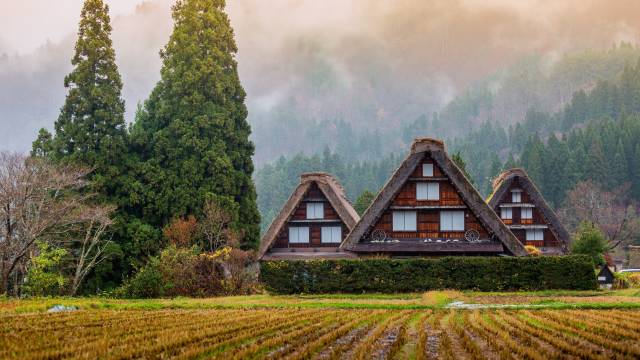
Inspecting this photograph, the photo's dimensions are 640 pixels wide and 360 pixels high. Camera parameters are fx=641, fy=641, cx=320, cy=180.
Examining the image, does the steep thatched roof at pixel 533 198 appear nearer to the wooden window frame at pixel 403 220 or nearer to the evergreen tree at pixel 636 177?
the wooden window frame at pixel 403 220

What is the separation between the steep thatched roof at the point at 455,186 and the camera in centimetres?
3312

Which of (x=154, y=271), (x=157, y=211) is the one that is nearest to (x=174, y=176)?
(x=157, y=211)

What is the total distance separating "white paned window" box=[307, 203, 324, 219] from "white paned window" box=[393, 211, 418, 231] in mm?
8650

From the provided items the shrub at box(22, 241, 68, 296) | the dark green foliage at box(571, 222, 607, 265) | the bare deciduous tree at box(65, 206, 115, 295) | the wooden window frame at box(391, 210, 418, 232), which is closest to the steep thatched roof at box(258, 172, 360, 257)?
the wooden window frame at box(391, 210, 418, 232)

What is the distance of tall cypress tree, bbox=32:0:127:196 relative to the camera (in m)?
40.4

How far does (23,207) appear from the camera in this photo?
29.2 metres

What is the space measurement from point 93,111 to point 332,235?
17600 millimetres

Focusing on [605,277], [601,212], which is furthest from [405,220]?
[601,212]

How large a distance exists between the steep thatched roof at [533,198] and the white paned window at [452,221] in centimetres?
1824

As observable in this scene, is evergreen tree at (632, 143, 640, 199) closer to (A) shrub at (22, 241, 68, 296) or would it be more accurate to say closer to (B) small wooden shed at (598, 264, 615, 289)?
(B) small wooden shed at (598, 264, 615, 289)

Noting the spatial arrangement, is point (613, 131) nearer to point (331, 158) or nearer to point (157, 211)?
point (331, 158)

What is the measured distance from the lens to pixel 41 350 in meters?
11.3

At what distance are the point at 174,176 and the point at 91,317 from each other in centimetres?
2387

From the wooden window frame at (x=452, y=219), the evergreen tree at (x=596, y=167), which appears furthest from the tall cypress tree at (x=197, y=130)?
the evergreen tree at (x=596, y=167)
